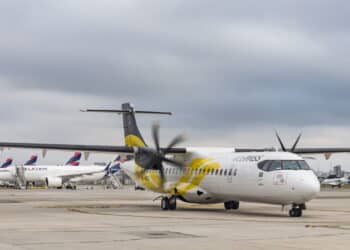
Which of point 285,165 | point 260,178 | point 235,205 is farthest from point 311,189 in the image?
point 235,205

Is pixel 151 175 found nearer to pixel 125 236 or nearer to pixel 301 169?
pixel 301 169

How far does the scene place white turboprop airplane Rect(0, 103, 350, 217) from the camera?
837 inches

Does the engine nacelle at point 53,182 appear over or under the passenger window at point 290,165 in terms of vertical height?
over

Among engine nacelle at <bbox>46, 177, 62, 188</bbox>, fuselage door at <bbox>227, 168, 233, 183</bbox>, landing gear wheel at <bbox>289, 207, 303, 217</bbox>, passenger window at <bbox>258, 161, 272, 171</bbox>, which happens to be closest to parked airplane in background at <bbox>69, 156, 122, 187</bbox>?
engine nacelle at <bbox>46, 177, 62, 188</bbox>

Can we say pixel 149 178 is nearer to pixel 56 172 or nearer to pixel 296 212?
pixel 296 212

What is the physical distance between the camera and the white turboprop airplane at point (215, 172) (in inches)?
837

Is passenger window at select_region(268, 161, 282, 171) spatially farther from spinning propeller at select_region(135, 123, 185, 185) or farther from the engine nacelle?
the engine nacelle

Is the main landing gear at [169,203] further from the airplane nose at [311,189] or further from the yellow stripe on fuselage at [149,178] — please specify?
the airplane nose at [311,189]

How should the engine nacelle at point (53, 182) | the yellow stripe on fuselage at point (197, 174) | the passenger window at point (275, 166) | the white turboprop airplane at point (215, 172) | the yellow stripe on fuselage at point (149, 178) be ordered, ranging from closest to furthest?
1. the white turboprop airplane at point (215, 172)
2. the passenger window at point (275, 166)
3. the yellow stripe on fuselage at point (197, 174)
4. the yellow stripe on fuselage at point (149, 178)
5. the engine nacelle at point (53, 182)

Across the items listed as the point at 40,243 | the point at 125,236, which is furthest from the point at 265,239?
the point at 40,243

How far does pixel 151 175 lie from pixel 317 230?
13816 millimetres

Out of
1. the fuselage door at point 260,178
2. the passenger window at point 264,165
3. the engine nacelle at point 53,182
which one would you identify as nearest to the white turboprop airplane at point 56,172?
the engine nacelle at point 53,182

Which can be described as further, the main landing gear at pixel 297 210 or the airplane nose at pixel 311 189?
the main landing gear at pixel 297 210

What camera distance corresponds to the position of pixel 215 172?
82.8ft
